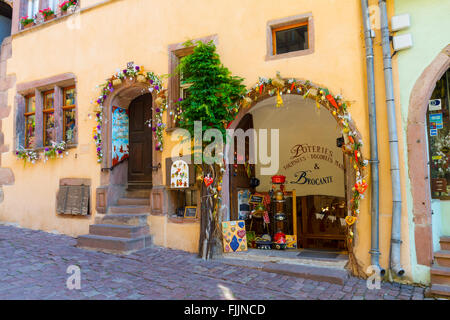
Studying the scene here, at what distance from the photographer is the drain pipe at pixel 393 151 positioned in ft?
13.9

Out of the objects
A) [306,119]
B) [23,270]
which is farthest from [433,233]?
[23,270]

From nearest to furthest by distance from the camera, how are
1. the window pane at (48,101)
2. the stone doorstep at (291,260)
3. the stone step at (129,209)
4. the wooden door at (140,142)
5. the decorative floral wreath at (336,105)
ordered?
the decorative floral wreath at (336,105) → the stone doorstep at (291,260) → the stone step at (129,209) → the wooden door at (140,142) → the window pane at (48,101)

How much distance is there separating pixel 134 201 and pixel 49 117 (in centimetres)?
326

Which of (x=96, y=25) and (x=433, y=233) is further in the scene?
(x=96, y=25)

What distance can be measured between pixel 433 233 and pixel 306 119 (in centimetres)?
366

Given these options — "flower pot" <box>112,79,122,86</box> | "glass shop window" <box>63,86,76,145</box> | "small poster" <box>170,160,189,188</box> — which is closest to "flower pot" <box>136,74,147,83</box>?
"flower pot" <box>112,79,122,86</box>

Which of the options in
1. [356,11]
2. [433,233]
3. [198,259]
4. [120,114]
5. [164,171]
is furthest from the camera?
[120,114]

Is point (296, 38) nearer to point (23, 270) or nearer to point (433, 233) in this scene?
point (433, 233)

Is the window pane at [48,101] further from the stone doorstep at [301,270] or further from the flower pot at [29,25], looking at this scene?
the stone doorstep at [301,270]

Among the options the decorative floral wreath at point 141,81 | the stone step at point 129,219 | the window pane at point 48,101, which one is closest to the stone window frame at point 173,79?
the decorative floral wreath at point 141,81

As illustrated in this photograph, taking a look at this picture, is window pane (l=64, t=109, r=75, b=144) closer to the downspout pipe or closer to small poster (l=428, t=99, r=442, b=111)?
the downspout pipe

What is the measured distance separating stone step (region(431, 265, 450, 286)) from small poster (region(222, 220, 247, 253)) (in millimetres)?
2726

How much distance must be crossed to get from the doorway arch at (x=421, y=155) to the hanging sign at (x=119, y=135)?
17.6 feet

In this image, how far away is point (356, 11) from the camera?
4.84 metres
